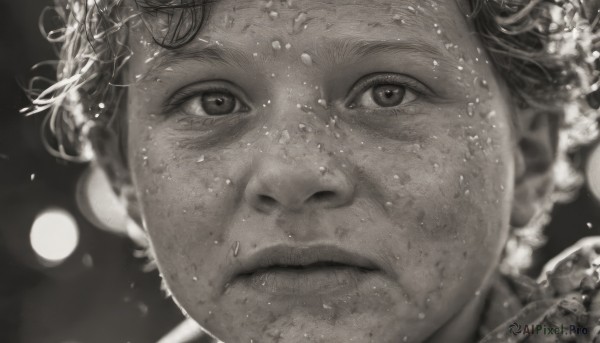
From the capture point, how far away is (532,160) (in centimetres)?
209

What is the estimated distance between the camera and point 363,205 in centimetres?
166

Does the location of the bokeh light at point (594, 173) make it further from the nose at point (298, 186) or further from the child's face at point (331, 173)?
the nose at point (298, 186)

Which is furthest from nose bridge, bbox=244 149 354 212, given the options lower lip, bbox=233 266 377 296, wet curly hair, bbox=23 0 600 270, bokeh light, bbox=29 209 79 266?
bokeh light, bbox=29 209 79 266

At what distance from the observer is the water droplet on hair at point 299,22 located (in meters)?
1.70

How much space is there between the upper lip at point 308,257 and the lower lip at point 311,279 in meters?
0.01

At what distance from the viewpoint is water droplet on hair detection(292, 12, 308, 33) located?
67.1 inches

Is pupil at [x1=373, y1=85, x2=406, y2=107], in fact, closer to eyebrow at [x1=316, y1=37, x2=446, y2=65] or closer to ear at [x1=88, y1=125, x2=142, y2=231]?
eyebrow at [x1=316, y1=37, x2=446, y2=65]

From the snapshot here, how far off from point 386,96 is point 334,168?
0.23 m

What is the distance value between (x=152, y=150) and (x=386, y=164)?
1.64ft

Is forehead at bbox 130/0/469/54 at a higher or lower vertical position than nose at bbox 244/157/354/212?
higher

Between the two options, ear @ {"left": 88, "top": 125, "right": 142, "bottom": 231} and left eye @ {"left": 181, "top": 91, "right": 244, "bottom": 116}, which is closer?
left eye @ {"left": 181, "top": 91, "right": 244, "bottom": 116}

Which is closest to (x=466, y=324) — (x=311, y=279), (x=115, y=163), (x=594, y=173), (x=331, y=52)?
(x=311, y=279)

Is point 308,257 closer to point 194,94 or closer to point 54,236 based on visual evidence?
point 194,94

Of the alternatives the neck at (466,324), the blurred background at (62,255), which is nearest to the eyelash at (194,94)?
the neck at (466,324)
